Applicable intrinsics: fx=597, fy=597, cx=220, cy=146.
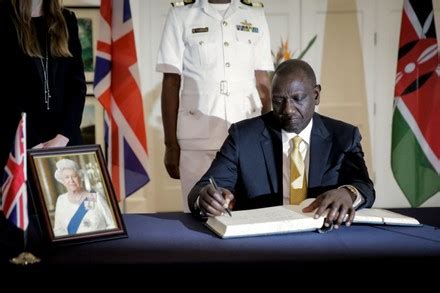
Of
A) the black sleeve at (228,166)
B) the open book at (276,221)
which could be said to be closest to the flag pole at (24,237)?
the open book at (276,221)

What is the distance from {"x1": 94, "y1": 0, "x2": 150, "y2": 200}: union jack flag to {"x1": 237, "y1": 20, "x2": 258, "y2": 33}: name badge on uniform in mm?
929

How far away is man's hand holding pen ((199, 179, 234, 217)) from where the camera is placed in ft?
5.36

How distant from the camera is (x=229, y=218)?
1.59 meters

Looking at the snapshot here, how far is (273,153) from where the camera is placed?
6.66 ft

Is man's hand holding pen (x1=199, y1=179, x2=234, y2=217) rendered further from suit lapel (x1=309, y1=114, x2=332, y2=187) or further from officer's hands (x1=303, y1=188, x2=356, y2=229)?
suit lapel (x1=309, y1=114, x2=332, y2=187)

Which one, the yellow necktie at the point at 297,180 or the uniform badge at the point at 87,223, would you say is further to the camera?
the yellow necktie at the point at 297,180

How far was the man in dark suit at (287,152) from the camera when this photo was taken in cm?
195

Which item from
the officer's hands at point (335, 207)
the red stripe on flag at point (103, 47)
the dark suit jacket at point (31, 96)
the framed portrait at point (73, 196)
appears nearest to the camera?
the framed portrait at point (73, 196)

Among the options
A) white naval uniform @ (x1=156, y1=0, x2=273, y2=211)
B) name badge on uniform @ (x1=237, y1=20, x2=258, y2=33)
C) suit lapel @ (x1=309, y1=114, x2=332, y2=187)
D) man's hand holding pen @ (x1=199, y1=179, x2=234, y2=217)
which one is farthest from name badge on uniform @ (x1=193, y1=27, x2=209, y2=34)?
man's hand holding pen @ (x1=199, y1=179, x2=234, y2=217)

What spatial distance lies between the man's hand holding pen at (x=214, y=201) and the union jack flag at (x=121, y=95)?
1.90 metres

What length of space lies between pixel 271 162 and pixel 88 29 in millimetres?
2706

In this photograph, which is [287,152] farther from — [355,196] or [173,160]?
[173,160]

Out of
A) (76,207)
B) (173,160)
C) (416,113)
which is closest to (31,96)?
(173,160)

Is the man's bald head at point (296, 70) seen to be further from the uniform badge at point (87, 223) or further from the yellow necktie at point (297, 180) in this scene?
the uniform badge at point (87, 223)
